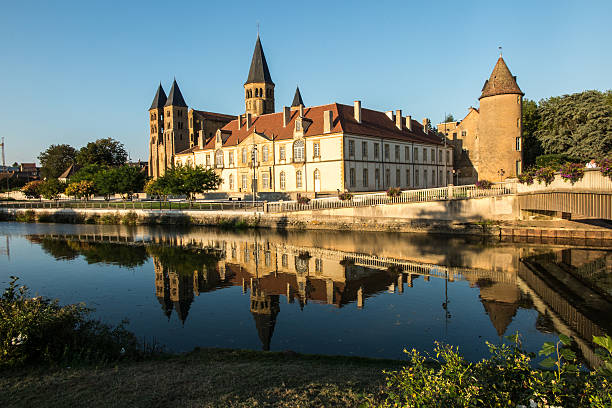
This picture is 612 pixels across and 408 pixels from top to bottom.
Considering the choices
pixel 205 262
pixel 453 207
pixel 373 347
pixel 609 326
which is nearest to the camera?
pixel 373 347

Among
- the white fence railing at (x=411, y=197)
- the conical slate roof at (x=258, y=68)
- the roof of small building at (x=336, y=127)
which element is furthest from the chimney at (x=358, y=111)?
the conical slate roof at (x=258, y=68)

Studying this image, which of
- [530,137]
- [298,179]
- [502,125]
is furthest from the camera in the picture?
[530,137]

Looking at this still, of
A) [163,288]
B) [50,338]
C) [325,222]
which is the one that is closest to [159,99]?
[325,222]

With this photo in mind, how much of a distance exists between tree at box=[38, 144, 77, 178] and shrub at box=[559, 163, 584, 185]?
10612 cm

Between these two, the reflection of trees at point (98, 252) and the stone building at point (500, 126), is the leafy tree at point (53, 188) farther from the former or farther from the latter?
the stone building at point (500, 126)

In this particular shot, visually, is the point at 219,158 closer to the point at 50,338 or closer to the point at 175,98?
the point at 175,98

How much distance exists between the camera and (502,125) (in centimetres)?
3884

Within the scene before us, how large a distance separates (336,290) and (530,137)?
46867 millimetres

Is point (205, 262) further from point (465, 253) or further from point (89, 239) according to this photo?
point (89, 239)

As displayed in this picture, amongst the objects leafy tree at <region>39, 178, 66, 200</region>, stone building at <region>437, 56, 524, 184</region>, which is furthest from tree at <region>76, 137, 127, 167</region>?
stone building at <region>437, 56, 524, 184</region>

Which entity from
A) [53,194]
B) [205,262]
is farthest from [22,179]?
[205,262]

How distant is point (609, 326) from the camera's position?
10.4 m

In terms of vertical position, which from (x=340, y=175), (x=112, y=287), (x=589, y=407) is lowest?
(x=112, y=287)

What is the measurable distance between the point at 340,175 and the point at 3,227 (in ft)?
114
